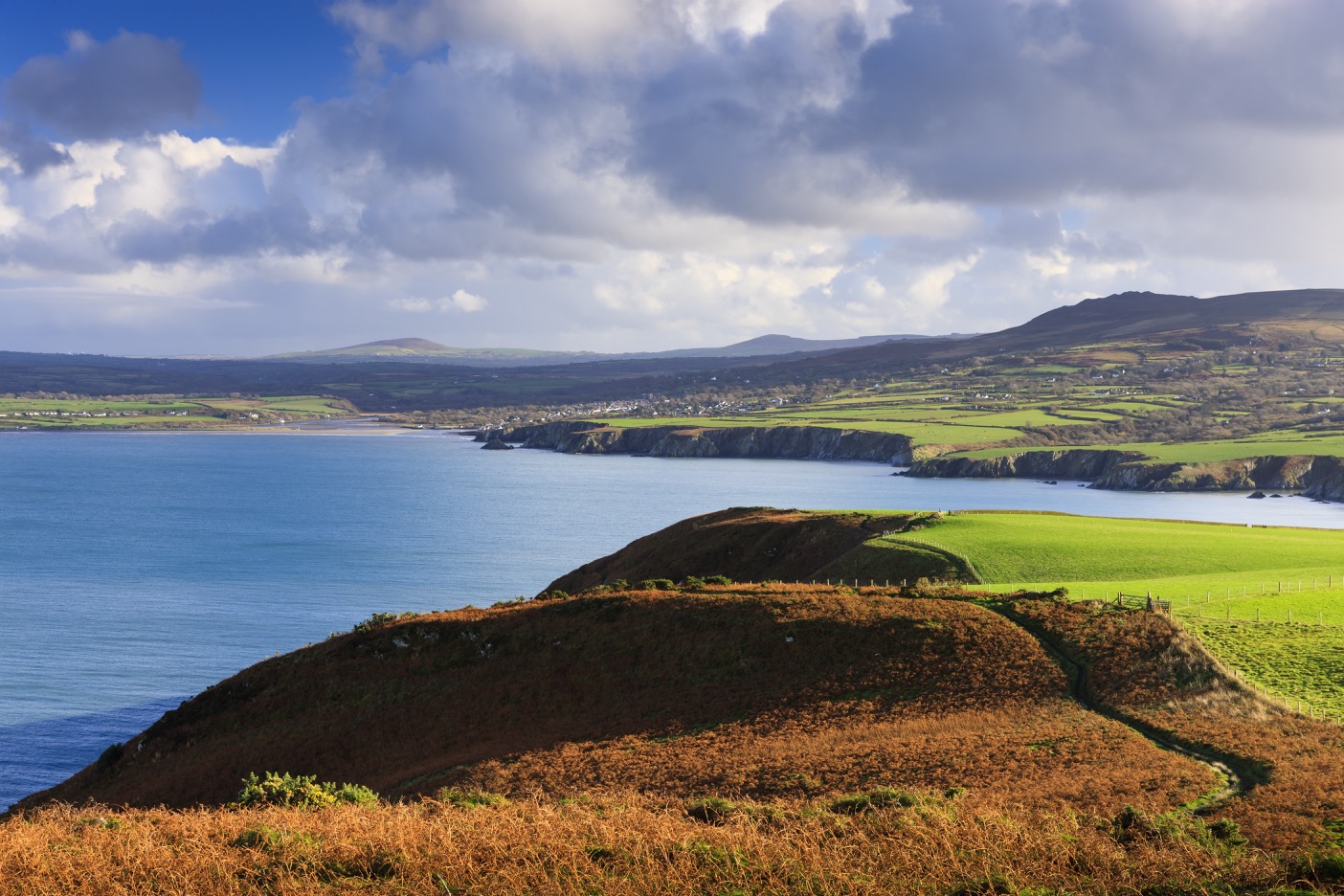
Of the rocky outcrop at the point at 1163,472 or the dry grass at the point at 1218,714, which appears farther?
the rocky outcrop at the point at 1163,472

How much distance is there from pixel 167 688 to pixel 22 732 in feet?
26.9

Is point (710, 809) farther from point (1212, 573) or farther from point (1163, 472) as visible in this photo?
point (1163, 472)

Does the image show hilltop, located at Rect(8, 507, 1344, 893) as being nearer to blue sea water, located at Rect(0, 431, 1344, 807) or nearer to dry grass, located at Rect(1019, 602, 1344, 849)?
dry grass, located at Rect(1019, 602, 1344, 849)

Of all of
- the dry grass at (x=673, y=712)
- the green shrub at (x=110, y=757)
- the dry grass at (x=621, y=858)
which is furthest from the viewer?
the green shrub at (x=110, y=757)

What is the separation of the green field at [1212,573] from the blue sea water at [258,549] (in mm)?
40442

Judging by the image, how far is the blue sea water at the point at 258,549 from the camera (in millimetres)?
58359

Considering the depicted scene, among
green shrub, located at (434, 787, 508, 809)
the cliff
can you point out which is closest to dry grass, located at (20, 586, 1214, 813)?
green shrub, located at (434, 787, 508, 809)

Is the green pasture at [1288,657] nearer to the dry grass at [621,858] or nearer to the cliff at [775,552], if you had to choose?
the dry grass at [621,858]

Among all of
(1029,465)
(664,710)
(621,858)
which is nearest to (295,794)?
(664,710)

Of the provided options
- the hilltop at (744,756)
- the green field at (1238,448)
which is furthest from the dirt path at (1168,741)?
the green field at (1238,448)

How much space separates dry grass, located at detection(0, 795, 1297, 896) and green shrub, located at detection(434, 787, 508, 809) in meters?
3.49

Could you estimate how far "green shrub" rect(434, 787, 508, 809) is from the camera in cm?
2090

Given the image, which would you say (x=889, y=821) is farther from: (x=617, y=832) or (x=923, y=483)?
(x=923, y=483)

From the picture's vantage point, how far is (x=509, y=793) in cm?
2686
